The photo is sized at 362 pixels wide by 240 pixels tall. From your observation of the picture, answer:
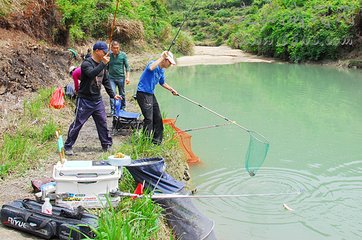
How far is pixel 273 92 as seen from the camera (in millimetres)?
16094

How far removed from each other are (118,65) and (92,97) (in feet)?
9.33

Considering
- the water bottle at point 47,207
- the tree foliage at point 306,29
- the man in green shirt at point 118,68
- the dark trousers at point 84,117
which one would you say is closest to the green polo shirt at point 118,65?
the man in green shirt at point 118,68

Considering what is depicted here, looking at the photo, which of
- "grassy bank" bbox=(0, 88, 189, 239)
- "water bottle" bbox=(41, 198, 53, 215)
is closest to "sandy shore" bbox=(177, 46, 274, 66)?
"grassy bank" bbox=(0, 88, 189, 239)

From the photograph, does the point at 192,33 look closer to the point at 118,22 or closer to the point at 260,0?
Answer: the point at 260,0

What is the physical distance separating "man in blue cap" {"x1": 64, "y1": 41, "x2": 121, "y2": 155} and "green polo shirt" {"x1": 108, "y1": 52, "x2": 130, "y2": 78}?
2.43 meters

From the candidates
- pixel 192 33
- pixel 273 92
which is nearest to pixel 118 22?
pixel 273 92

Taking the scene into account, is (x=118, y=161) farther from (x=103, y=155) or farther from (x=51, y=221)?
(x=103, y=155)

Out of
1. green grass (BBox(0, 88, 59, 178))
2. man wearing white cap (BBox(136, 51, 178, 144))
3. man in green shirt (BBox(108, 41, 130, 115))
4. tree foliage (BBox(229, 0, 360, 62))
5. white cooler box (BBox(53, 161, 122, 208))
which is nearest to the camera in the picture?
white cooler box (BBox(53, 161, 122, 208))

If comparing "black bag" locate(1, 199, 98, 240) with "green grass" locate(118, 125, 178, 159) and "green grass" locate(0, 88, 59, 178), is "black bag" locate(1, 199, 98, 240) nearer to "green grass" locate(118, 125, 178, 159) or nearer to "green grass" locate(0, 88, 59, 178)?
"green grass" locate(0, 88, 59, 178)

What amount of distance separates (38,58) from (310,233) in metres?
8.34

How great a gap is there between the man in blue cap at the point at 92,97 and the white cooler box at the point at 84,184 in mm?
1755

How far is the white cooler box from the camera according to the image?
168 inches

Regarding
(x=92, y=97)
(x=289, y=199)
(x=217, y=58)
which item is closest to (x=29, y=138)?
(x=92, y=97)

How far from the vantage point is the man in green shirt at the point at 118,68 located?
28.7 ft
